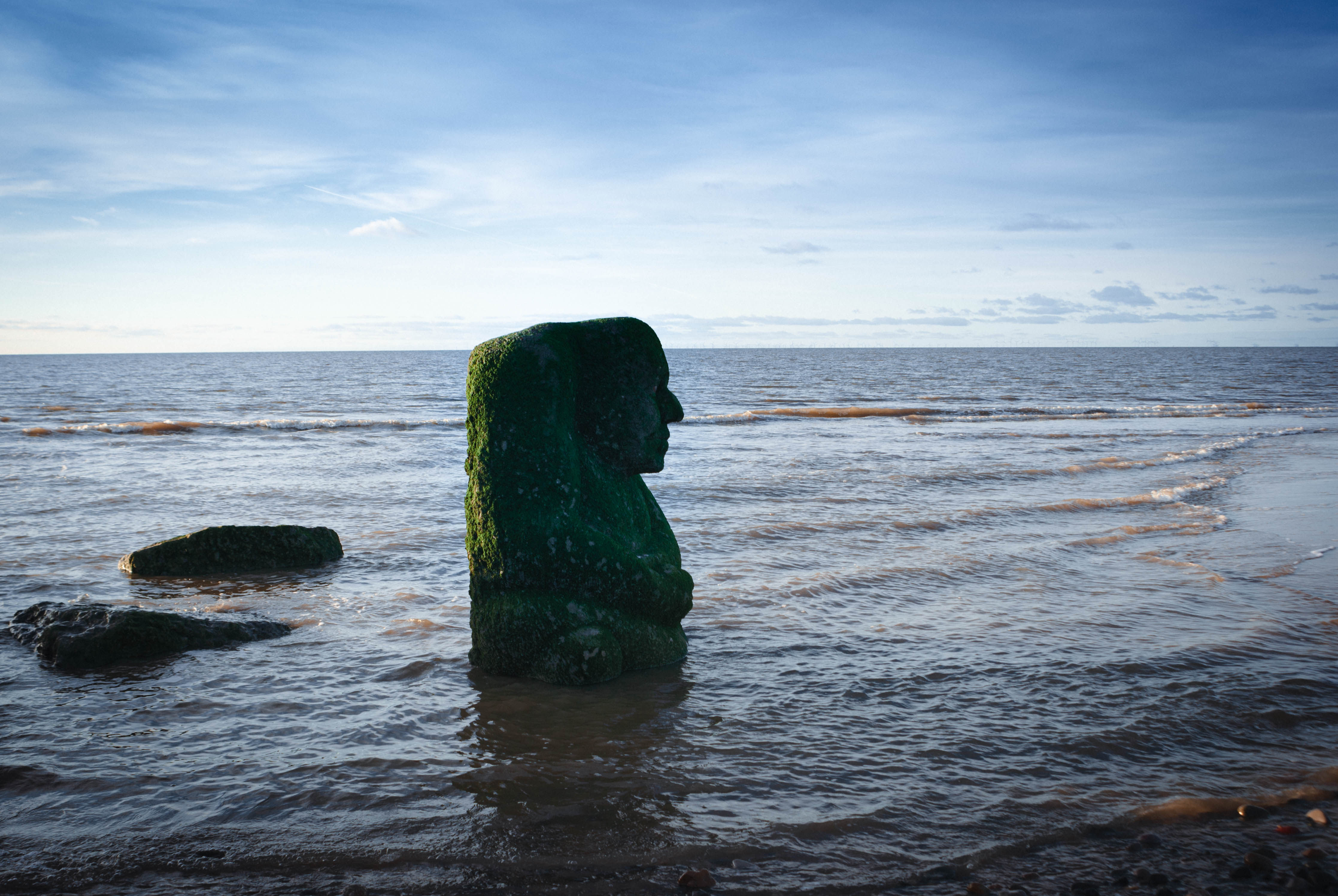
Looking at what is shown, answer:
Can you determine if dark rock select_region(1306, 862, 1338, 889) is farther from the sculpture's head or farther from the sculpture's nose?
the sculpture's nose

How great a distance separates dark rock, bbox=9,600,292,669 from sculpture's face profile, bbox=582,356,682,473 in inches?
139

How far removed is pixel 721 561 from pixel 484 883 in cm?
659

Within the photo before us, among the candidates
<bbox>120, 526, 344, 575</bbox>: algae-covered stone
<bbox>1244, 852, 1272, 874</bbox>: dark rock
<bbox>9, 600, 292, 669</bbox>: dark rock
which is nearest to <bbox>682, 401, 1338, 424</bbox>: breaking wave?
<bbox>120, 526, 344, 575</bbox>: algae-covered stone

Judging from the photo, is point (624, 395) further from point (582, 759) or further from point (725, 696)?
point (582, 759)

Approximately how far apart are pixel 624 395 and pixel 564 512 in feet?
3.62

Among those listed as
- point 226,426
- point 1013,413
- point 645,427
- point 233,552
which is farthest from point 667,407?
point 1013,413

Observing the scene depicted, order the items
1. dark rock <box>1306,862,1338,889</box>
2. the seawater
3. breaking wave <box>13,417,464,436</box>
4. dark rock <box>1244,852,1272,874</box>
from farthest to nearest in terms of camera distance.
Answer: breaking wave <box>13,417,464,436</box> → the seawater → dark rock <box>1244,852,1272,874</box> → dark rock <box>1306,862,1338,889</box>

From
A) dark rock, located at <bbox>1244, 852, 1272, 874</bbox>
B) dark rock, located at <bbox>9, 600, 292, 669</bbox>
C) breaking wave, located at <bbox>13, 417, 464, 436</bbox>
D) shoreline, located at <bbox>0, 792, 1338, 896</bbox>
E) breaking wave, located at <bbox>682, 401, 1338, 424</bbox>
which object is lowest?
shoreline, located at <bbox>0, 792, 1338, 896</bbox>

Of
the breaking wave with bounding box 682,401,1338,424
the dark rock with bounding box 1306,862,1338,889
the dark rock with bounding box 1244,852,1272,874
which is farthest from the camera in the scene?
the breaking wave with bounding box 682,401,1338,424

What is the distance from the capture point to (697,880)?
3547 millimetres

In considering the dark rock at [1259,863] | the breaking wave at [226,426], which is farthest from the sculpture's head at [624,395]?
the breaking wave at [226,426]

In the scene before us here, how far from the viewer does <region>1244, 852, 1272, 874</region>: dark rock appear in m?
3.63

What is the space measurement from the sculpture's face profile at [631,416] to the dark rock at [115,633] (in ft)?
11.6

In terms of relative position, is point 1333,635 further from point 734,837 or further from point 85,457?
point 85,457
